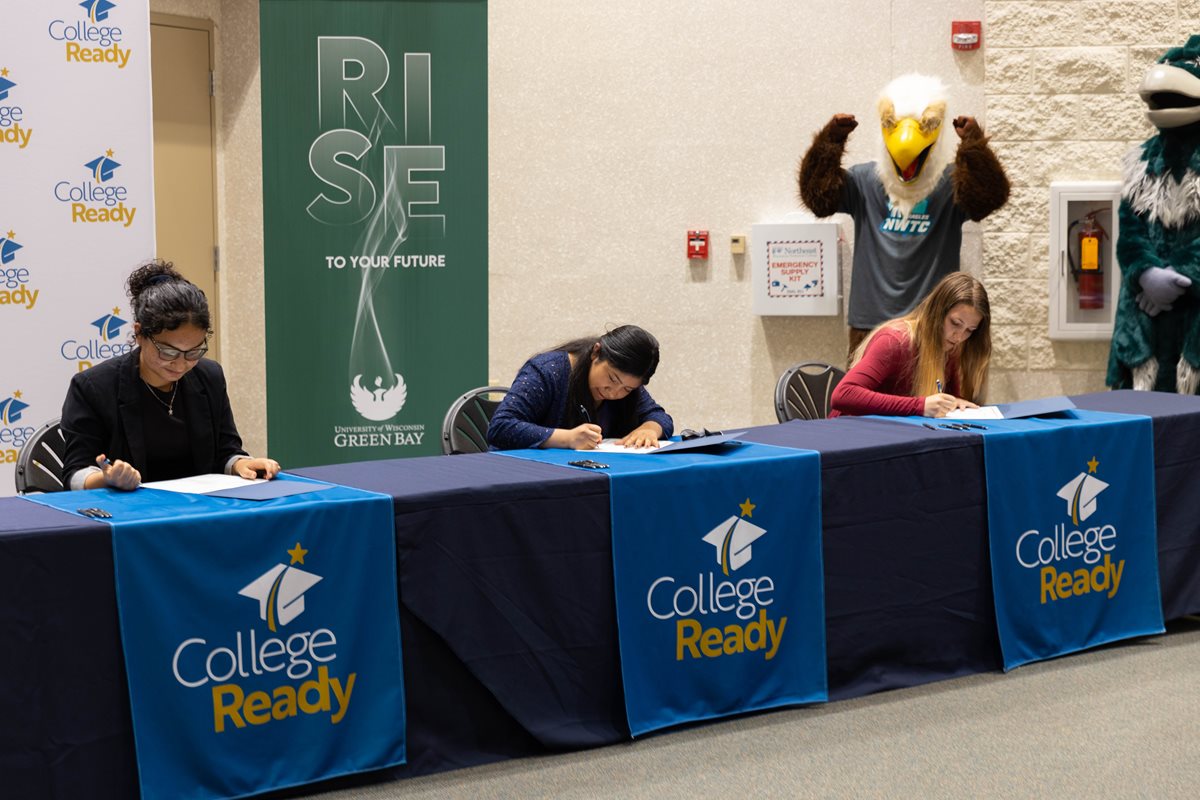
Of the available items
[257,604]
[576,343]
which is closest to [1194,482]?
[576,343]

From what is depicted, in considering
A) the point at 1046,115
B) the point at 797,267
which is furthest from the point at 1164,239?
the point at 797,267

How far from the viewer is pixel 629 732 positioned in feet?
10.2

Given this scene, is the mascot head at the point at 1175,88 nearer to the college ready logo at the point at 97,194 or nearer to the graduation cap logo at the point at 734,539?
the graduation cap logo at the point at 734,539

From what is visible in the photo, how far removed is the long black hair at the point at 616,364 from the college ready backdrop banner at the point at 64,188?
2146mm

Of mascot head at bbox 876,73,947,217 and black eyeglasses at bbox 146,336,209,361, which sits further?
mascot head at bbox 876,73,947,217

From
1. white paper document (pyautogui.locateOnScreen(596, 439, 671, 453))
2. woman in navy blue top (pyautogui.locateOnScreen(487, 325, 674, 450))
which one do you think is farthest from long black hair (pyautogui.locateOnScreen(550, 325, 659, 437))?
white paper document (pyautogui.locateOnScreen(596, 439, 671, 453))

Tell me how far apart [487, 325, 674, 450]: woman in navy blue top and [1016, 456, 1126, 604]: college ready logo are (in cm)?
104

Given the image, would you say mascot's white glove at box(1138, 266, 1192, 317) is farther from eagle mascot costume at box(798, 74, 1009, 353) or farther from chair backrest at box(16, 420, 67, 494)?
chair backrest at box(16, 420, 67, 494)

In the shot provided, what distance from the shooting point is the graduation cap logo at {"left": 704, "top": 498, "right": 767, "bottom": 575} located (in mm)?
3160

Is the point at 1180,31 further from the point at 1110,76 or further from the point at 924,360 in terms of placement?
the point at 924,360

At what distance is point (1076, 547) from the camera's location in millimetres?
3762

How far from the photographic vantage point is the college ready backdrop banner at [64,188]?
4.86 meters

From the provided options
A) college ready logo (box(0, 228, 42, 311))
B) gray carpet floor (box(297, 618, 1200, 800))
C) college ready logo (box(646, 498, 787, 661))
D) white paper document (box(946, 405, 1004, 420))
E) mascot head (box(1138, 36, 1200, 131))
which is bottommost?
gray carpet floor (box(297, 618, 1200, 800))

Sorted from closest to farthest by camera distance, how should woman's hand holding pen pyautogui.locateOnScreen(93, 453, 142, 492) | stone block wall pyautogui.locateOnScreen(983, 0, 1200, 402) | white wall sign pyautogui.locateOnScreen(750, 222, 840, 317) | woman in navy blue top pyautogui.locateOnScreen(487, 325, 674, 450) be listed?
woman's hand holding pen pyautogui.locateOnScreen(93, 453, 142, 492)
woman in navy blue top pyautogui.locateOnScreen(487, 325, 674, 450)
stone block wall pyautogui.locateOnScreen(983, 0, 1200, 402)
white wall sign pyautogui.locateOnScreen(750, 222, 840, 317)
